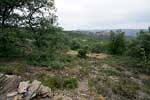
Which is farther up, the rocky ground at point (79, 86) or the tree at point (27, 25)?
the tree at point (27, 25)

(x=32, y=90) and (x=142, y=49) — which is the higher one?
(x=142, y=49)

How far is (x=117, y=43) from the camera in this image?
25.2 meters

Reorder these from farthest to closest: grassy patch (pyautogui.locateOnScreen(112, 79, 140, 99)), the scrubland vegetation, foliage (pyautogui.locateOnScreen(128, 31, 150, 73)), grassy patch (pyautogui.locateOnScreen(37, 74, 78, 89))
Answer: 1. foliage (pyautogui.locateOnScreen(128, 31, 150, 73))
2. grassy patch (pyautogui.locateOnScreen(112, 79, 140, 99))
3. the scrubland vegetation
4. grassy patch (pyautogui.locateOnScreen(37, 74, 78, 89))

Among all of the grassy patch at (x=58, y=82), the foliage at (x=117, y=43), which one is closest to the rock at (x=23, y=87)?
the grassy patch at (x=58, y=82)

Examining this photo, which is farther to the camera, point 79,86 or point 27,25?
point 27,25

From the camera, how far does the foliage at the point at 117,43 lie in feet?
80.8

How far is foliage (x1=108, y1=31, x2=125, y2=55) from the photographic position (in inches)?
970

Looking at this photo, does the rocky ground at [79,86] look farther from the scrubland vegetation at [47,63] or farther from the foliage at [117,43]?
the foliage at [117,43]

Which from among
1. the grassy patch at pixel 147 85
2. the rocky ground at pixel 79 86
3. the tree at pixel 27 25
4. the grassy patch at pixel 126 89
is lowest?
the grassy patch at pixel 147 85

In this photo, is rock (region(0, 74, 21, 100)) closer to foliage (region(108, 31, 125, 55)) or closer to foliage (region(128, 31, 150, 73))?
foliage (region(128, 31, 150, 73))

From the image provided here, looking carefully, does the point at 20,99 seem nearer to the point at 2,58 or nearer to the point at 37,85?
the point at 37,85

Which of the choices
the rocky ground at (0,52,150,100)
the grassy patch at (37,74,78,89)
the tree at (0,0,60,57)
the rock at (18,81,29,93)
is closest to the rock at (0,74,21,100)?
the rocky ground at (0,52,150,100)

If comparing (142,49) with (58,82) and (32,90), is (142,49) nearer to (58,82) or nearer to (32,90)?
(58,82)

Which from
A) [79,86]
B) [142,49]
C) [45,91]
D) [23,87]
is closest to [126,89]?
[79,86]
